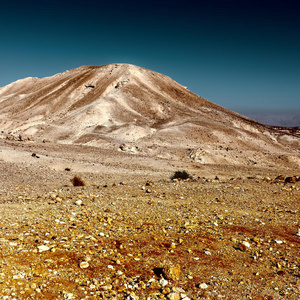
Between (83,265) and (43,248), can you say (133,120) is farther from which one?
(83,265)

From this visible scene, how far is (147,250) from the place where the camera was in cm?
570

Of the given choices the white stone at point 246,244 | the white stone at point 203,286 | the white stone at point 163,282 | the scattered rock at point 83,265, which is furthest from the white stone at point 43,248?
the white stone at point 246,244

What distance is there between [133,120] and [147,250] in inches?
1745

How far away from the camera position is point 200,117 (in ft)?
179

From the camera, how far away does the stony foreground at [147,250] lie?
4.35m

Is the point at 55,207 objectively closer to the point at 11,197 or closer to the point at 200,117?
the point at 11,197

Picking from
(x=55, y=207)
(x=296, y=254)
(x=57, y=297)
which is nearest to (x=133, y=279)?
(x=57, y=297)

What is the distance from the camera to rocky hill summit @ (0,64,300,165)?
37.2m

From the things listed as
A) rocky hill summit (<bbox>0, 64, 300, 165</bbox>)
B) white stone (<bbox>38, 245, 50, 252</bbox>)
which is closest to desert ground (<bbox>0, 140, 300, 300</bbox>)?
white stone (<bbox>38, 245, 50, 252</bbox>)

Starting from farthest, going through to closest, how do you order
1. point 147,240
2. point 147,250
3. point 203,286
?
point 147,240
point 147,250
point 203,286

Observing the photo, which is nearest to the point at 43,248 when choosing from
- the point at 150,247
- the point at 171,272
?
the point at 150,247

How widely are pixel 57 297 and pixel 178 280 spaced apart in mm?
2054

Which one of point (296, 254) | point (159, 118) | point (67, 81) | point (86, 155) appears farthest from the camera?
point (67, 81)

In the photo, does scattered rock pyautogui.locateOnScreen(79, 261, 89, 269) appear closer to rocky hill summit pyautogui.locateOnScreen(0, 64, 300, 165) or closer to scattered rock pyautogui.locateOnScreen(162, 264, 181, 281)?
scattered rock pyautogui.locateOnScreen(162, 264, 181, 281)
